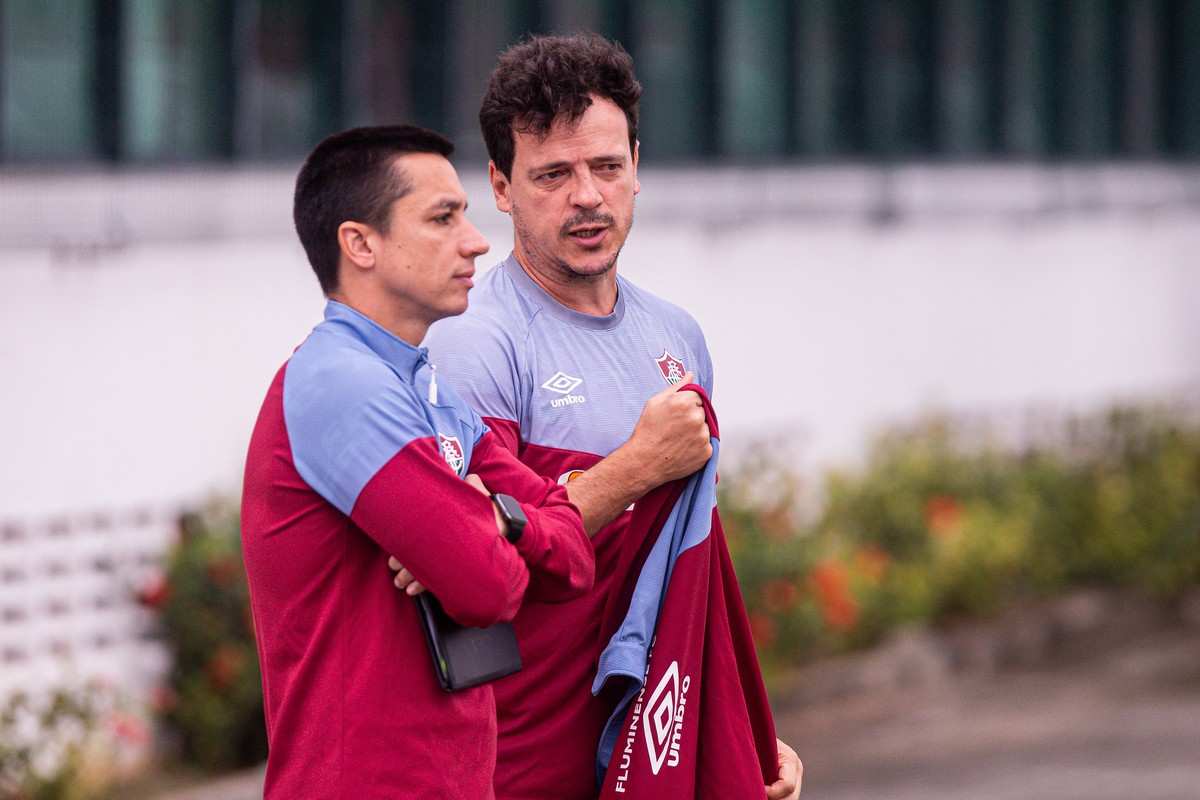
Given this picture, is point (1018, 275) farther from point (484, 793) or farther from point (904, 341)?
point (484, 793)

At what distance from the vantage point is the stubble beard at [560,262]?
132 inches

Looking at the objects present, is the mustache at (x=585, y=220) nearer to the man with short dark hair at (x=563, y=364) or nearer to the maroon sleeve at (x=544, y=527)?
the man with short dark hair at (x=563, y=364)

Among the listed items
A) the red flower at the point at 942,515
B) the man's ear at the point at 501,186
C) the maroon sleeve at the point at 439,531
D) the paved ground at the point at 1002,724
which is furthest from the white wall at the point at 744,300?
the maroon sleeve at the point at 439,531

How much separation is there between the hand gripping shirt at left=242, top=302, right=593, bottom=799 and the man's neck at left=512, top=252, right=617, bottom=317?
71 centimetres

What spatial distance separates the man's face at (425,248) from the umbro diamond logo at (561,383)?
0.48 m

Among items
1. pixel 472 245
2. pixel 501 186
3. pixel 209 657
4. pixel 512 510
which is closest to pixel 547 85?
pixel 501 186

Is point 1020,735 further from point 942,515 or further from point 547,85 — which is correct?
point 547,85

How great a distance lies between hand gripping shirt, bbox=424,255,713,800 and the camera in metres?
3.28

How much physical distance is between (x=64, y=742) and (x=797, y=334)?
607 cm

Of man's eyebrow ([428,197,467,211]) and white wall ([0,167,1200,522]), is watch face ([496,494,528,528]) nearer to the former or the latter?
man's eyebrow ([428,197,467,211])

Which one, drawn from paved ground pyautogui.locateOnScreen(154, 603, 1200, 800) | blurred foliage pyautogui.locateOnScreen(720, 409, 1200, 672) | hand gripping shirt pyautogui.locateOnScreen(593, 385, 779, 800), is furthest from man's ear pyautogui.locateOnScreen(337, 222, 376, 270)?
blurred foliage pyautogui.locateOnScreen(720, 409, 1200, 672)

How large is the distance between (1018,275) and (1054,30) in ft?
8.11

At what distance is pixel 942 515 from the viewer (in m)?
11.3

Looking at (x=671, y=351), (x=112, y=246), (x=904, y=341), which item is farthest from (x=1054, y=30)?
(x=671, y=351)
